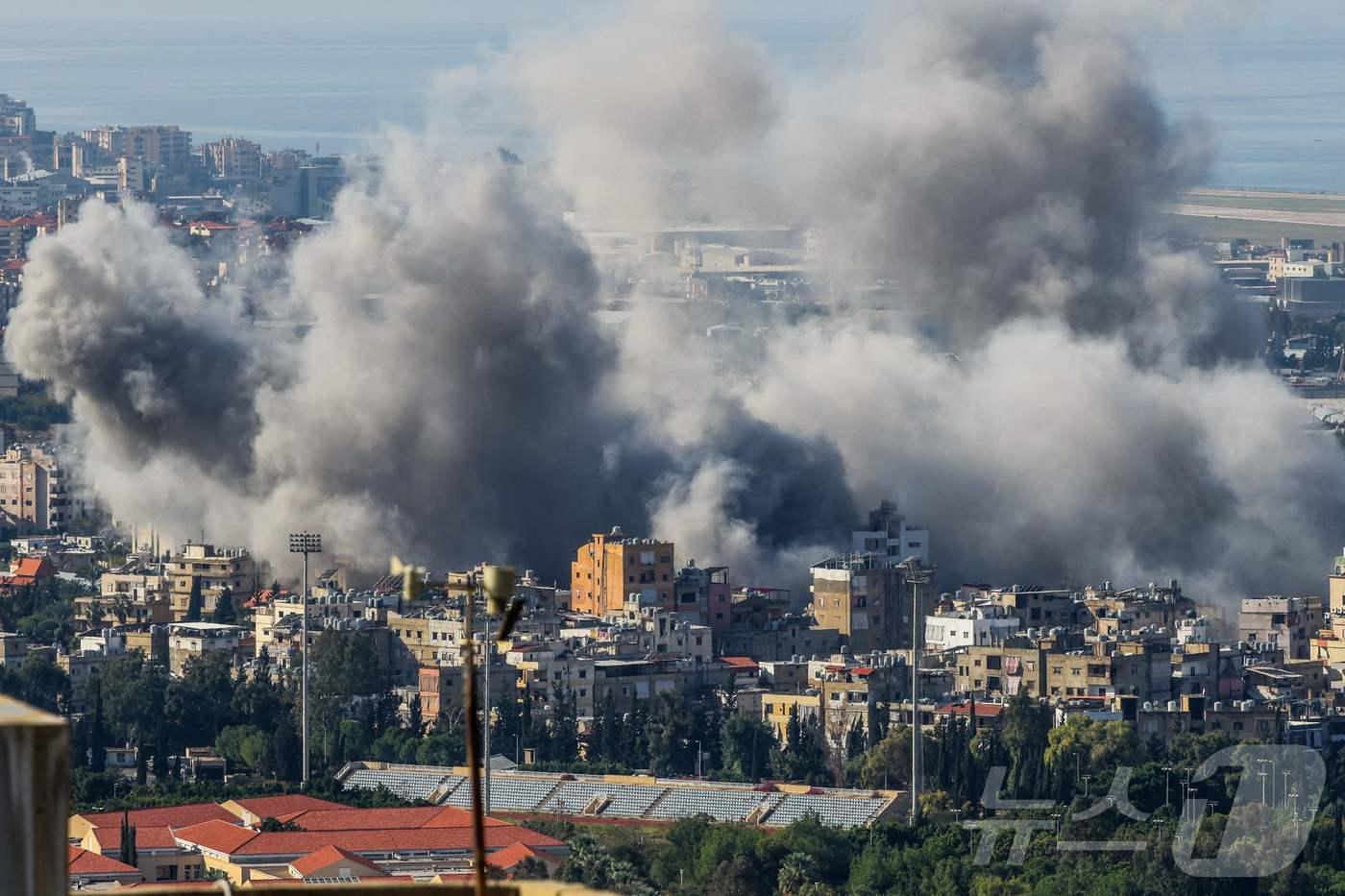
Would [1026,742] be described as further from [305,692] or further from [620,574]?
[620,574]

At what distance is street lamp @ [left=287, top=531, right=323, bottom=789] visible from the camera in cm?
3534

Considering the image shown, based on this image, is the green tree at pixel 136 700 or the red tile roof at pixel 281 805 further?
the green tree at pixel 136 700

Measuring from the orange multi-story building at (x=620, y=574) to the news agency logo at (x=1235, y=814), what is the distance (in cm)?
1174

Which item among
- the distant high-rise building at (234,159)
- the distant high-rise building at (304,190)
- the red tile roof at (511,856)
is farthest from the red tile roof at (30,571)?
the distant high-rise building at (234,159)

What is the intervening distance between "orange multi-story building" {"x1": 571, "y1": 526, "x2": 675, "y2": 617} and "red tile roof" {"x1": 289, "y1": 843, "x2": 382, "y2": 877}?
58.7 feet

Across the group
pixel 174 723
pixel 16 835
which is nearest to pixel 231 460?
pixel 174 723

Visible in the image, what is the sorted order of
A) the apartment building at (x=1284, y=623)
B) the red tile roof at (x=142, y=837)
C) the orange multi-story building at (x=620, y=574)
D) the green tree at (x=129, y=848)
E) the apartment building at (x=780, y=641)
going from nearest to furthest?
the green tree at (x=129, y=848) → the red tile roof at (x=142, y=837) → the apartment building at (x=780, y=641) → the apartment building at (x=1284, y=623) → the orange multi-story building at (x=620, y=574)

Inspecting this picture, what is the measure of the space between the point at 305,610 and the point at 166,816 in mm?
9937

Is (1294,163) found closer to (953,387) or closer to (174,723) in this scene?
(953,387)

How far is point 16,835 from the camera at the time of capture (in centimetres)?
496

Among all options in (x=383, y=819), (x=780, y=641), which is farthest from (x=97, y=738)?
(x=780, y=641)

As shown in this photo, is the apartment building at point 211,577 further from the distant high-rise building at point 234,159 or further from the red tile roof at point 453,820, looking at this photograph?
the distant high-rise building at point 234,159

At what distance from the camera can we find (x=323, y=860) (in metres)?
27.5

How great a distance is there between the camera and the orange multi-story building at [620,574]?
46031mm
